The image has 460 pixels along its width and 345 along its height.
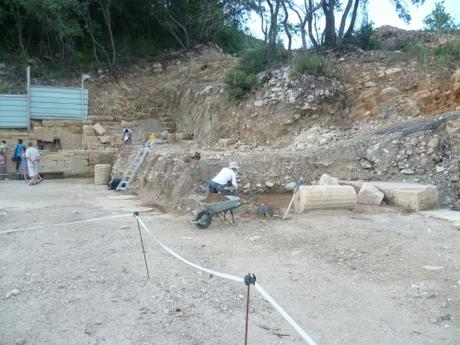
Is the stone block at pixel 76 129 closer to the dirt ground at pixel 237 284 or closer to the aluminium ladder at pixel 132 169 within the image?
the aluminium ladder at pixel 132 169

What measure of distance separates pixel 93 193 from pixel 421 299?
10066mm

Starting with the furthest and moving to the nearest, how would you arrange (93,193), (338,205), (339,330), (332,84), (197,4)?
1. (197,4)
2. (332,84)
3. (93,193)
4. (338,205)
5. (339,330)

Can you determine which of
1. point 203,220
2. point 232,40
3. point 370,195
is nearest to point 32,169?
point 203,220

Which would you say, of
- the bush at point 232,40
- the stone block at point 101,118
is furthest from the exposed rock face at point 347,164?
the bush at point 232,40

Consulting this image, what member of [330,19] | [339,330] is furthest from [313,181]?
[330,19]

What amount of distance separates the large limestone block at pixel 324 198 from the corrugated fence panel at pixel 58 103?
44.9 feet

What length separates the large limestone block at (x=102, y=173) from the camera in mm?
14852

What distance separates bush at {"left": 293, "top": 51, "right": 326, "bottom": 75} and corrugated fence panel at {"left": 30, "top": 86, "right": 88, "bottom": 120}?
10059mm

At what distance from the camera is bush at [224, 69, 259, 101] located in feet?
49.5

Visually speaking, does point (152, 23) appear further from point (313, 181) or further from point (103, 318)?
point (103, 318)

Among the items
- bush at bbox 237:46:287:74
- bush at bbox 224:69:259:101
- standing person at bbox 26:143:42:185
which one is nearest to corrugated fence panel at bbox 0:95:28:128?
standing person at bbox 26:143:42:185

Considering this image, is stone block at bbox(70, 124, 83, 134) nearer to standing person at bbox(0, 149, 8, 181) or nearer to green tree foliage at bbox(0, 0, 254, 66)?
standing person at bbox(0, 149, 8, 181)

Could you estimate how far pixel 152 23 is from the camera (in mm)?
25812

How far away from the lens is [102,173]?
14.9 metres
